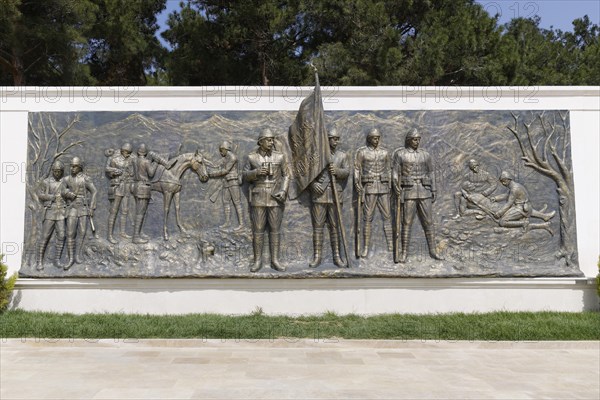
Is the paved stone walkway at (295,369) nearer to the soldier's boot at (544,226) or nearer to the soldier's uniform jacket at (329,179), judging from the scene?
the soldier's boot at (544,226)

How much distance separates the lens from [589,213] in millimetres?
8836

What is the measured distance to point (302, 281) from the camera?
28.4ft

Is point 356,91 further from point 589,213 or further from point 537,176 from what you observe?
point 589,213

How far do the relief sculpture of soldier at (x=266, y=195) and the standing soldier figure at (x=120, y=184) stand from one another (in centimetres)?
180

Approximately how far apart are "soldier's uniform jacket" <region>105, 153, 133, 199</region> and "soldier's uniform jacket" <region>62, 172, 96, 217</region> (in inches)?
11.3

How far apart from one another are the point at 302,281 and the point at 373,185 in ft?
5.96

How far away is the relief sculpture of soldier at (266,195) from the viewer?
28.0 feet

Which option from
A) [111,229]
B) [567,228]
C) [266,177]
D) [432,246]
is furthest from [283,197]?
[567,228]

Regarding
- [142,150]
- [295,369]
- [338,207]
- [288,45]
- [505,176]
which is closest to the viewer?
[295,369]

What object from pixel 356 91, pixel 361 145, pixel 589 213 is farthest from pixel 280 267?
pixel 589 213

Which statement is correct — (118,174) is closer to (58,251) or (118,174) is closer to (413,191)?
(58,251)

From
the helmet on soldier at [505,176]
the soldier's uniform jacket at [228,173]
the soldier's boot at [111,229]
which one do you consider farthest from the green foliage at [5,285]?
the helmet on soldier at [505,176]

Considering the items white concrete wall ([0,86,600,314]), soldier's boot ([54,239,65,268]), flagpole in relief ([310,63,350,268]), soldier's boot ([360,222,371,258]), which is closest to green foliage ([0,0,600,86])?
white concrete wall ([0,86,600,314])

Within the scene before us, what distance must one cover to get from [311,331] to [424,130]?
3.57 meters
